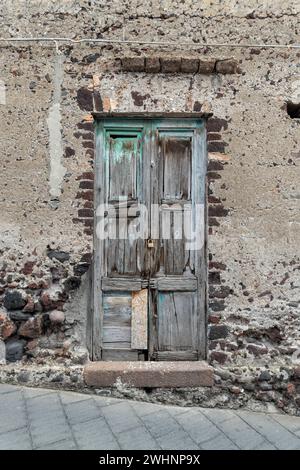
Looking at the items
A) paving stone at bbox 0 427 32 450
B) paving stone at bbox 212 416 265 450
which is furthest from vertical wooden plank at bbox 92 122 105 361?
paving stone at bbox 212 416 265 450

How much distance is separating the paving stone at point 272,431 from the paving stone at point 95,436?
1.05 meters

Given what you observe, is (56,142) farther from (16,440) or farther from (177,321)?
(16,440)

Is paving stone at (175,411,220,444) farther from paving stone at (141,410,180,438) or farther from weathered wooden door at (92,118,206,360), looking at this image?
weathered wooden door at (92,118,206,360)

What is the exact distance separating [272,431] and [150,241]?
171 centimetres

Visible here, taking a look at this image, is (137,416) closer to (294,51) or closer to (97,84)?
(97,84)

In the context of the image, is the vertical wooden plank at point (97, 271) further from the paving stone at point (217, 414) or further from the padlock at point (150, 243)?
the paving stone at point (217, 414)

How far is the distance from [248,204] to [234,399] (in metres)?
1.58

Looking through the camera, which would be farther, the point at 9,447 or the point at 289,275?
the point at 289,275

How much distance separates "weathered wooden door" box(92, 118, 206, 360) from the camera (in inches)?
141

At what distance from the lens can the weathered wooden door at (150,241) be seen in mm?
3588
